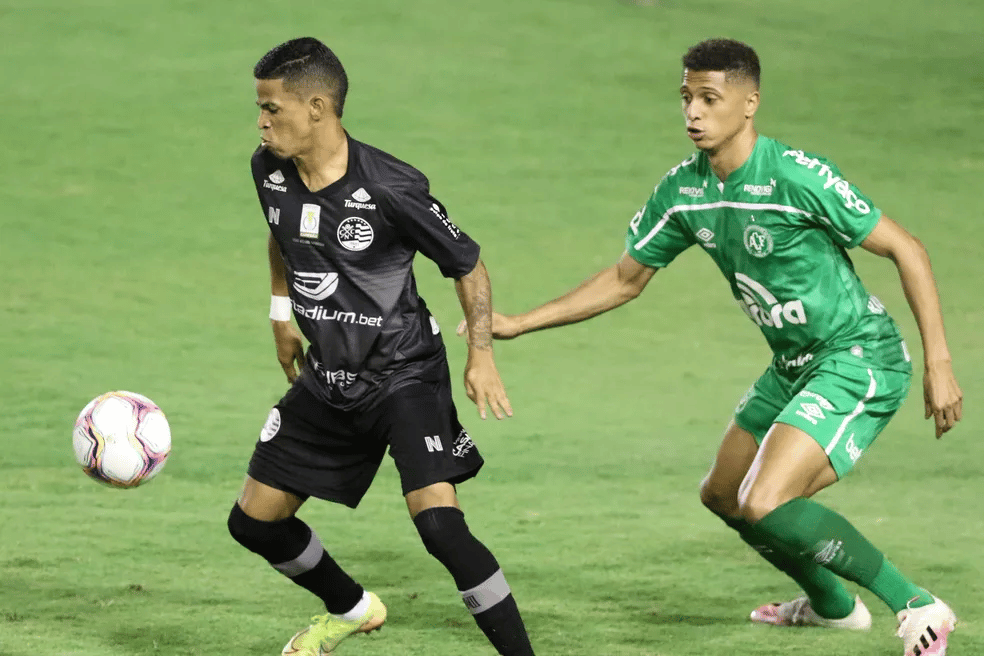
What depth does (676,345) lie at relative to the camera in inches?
435

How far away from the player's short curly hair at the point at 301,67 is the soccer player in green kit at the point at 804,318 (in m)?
1.07

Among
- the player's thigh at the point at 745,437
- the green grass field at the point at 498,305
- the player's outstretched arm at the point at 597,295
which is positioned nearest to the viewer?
the player's thigh at the point at 745,437

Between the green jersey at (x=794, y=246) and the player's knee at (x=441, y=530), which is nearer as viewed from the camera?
the player's knee at (x=441, y=530)

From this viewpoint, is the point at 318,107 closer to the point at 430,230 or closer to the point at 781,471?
the point at 430,230

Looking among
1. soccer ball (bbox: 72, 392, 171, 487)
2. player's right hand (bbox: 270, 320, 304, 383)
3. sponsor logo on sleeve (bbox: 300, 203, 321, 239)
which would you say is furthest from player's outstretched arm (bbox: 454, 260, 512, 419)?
soccer ball (bbox: 72, 392, 171, 487)

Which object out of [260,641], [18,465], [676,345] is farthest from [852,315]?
[676,345]

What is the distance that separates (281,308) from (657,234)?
134 centimetres

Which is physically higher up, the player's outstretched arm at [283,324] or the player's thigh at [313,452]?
the player's outstretched arm at [283,324]

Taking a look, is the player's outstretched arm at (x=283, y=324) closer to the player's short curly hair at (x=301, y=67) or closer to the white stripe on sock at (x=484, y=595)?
the player's short curly hair at (x=301, y=67)

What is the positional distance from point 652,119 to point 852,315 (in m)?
10.8

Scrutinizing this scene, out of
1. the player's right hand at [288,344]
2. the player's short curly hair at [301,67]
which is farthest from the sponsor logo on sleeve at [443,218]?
the player's right hand at [288,344]

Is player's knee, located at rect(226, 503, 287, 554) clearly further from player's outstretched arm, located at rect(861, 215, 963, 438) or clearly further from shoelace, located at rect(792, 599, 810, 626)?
player's outstretched arm, located at rect(861, 215, 963, 438)

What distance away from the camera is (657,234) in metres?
5.46

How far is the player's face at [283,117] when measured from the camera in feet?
15.6
